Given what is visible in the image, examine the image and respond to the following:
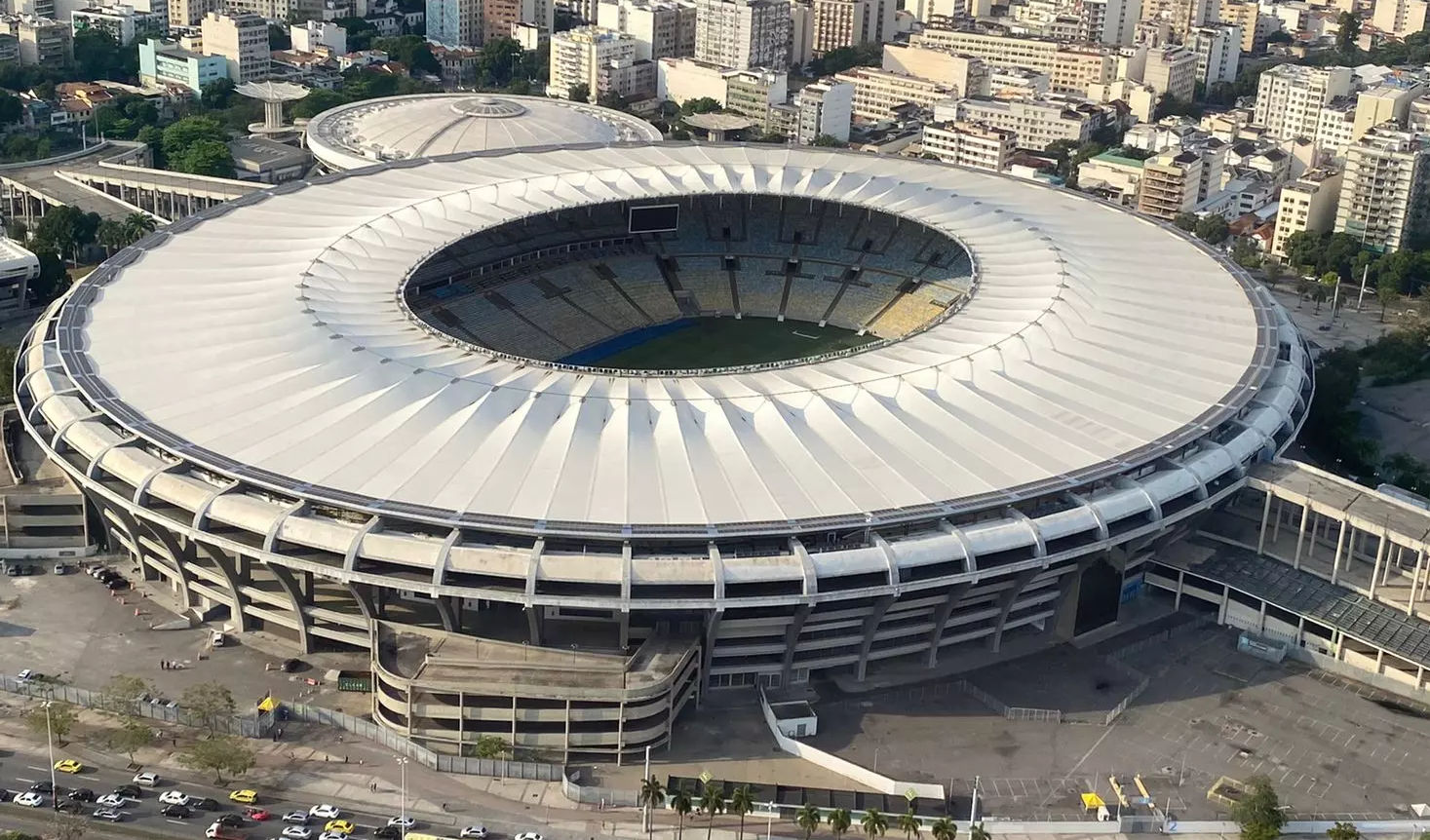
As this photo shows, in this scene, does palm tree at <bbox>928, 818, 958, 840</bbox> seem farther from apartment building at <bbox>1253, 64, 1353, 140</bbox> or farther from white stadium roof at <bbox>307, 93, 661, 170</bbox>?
apartment building at <bbox>1253, 64, 1353, 140</bbox>

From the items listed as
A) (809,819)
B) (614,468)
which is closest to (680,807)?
(809,819)

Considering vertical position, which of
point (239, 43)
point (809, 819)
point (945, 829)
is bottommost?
point (809, 819)

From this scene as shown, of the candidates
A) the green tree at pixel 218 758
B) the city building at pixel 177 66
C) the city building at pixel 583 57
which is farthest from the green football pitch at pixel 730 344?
the city building at pixel 177 66

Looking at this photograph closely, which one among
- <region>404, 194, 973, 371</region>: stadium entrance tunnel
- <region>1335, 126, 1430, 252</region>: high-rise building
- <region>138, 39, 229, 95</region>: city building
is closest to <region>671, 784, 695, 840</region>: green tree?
<region>404, 194, 973, 371</region>: stadium entrance tunnel

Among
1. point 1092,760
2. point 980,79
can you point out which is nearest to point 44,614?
point 1092,760

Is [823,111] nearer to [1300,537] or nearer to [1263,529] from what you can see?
[1263,529]

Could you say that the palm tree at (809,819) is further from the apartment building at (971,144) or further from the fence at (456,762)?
the apartment building at (971,144)
